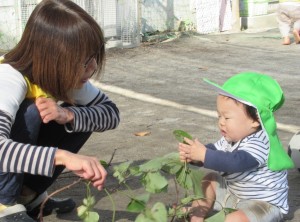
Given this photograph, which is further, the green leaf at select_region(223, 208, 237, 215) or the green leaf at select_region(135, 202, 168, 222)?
the green leaf at select_region(223, 208, 237, 215)

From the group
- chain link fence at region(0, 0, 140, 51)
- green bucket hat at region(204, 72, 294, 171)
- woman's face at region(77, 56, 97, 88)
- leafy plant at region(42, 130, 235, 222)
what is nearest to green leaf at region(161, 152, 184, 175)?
leafy plant at region(42, 130, 235, 222)

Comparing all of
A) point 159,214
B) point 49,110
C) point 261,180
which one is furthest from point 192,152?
point 49,110

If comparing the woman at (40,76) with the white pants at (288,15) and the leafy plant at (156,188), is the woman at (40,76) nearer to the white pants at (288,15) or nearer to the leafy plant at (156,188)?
the leafy plant at (156,188)

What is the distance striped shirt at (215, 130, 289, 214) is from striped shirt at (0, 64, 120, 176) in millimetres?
626

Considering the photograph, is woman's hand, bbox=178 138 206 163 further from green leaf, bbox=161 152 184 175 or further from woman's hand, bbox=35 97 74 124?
woman's hand, bbox=35 97 74 124

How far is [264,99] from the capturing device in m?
2.71

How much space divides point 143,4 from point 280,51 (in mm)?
2303

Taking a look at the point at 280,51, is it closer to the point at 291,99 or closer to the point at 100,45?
the point at 291,99

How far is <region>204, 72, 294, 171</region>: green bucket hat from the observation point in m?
2.71

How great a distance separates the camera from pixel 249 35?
10578 millimetres

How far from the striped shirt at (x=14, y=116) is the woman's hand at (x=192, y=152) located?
47 centimetres

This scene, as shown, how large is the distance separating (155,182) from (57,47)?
2.06 ft

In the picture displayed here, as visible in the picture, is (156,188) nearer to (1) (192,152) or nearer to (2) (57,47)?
(1) (192,152)

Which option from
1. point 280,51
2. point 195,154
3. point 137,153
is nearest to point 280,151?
A: point 195,154
